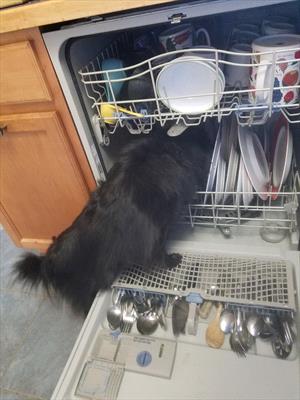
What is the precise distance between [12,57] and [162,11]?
374mm

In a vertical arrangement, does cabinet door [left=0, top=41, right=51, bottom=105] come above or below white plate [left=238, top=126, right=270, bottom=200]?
above

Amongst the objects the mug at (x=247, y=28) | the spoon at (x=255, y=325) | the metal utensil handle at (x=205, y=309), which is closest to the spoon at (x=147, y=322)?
the metal utensil handle at (x=205, y=309)

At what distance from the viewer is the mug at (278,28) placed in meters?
0.68

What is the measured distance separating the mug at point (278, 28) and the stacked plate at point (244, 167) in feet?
0.82

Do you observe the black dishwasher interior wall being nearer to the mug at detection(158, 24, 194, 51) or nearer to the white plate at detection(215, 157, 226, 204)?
the mug at detection(158, 24, 194, 51)

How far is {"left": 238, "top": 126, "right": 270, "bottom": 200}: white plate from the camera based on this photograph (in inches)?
31.8

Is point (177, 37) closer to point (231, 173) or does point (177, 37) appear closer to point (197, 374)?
point (231, 173)

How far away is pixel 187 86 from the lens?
2.20ft

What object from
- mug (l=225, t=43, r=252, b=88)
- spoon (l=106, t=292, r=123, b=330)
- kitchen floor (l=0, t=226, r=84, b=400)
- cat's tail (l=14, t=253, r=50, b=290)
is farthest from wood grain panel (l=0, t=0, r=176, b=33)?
kitchen floor (l=0, t=226, r=84, b=400)

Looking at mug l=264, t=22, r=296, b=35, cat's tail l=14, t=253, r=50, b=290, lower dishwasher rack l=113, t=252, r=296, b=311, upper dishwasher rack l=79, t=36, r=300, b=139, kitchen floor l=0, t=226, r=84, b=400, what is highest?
mug l=264, t=22, r=296, b=35

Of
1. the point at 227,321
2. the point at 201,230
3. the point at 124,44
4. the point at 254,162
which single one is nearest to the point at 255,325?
the point at 227,321

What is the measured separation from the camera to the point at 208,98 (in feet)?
2.19

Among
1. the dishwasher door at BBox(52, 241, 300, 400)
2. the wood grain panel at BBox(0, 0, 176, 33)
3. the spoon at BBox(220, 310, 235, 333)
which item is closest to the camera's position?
the wood grain panel at BBox(0, 0, 176, 33)

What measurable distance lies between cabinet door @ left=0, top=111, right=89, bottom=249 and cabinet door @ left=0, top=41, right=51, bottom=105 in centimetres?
5
